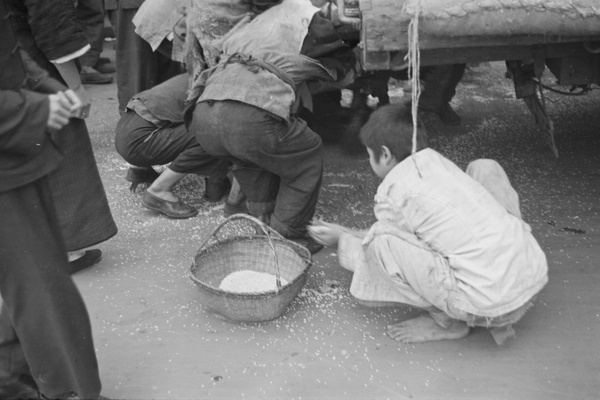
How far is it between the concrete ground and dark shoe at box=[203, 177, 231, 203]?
0.07m

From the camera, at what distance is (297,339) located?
2971 millimetres

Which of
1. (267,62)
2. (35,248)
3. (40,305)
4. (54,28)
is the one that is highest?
(54,28)

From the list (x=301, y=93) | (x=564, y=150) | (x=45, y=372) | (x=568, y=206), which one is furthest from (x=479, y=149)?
(x=45, y=372)

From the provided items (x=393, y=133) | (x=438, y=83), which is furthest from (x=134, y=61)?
(x=393, y=133)

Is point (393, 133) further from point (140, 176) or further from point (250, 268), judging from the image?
point (140, 176)

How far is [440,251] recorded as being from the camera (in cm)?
279

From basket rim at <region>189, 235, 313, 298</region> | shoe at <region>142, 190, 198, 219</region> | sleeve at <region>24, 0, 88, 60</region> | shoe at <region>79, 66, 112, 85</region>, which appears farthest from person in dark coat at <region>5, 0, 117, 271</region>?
shoe at <region>79, 66, 112, 85</region>

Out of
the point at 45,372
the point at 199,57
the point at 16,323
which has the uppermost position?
the point at 199,57

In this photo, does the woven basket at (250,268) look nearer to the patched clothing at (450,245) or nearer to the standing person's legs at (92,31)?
the patched clothing at (450,245)

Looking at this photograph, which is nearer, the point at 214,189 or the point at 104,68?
the point at 214,189

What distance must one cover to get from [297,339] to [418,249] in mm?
626

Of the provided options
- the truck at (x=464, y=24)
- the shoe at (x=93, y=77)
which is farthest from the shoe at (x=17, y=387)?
the shoe at (x=93, y=77)

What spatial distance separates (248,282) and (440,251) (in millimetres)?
922

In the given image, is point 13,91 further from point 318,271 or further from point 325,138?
point 325,138
